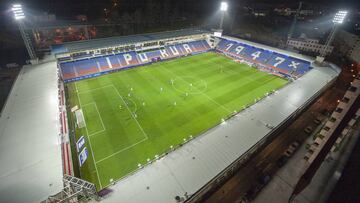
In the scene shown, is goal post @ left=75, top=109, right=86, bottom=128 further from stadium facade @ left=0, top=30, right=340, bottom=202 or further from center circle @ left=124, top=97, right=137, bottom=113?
center circle @ left=124, top=97, right=137, bottom=113

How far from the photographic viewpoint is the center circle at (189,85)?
30.1 meters

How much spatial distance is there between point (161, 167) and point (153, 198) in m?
2.45

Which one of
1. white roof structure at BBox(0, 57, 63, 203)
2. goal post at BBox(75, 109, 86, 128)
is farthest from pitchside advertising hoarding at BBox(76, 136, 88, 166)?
goal post at BBox(75, 109, 86, 128)

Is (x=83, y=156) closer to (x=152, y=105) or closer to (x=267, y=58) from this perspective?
(x=152, y=105)

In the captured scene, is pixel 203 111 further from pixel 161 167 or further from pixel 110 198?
pixel 110 198

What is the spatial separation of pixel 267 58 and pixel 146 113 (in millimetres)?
32382

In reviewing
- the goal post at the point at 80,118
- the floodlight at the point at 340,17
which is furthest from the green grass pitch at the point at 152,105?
the floodlight at the point at 340,17

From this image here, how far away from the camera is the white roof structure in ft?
37.2

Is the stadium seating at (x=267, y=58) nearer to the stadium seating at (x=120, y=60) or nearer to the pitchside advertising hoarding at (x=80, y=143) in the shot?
the stadium seating at (x=120, y=60)

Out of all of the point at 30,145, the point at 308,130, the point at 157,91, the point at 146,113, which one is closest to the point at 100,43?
the point at 157,91

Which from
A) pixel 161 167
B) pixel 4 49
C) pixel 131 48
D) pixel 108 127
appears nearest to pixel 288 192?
pixel 161 167

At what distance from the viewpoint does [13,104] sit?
19266 mm

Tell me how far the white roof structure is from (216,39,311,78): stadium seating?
3981cm

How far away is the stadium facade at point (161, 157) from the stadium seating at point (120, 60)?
178 mm
